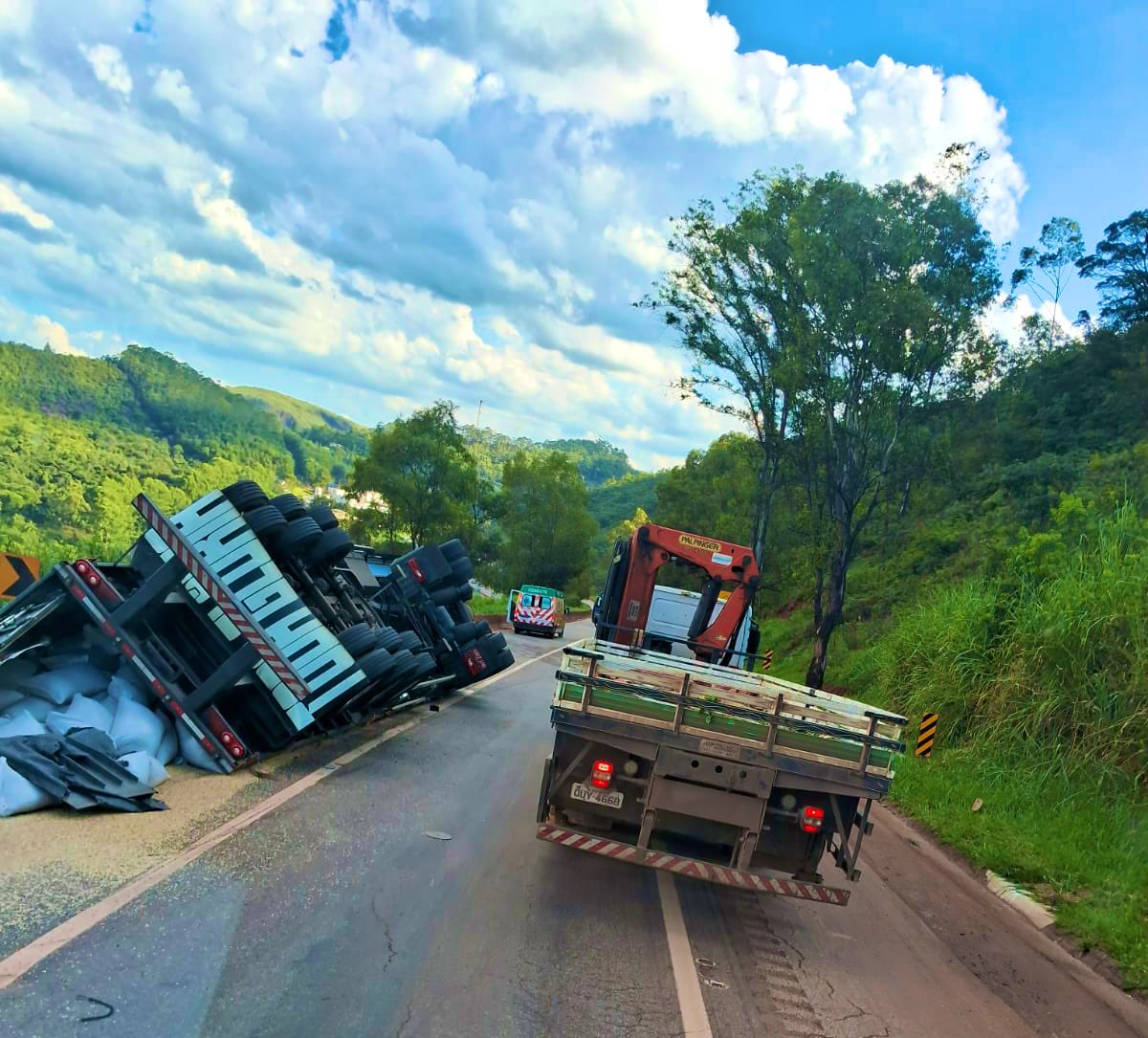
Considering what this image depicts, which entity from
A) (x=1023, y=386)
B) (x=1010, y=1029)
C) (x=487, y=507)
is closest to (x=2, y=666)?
(x=1010, y=1029)

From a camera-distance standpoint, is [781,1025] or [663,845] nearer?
[781,1025]

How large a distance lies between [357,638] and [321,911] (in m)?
4.09

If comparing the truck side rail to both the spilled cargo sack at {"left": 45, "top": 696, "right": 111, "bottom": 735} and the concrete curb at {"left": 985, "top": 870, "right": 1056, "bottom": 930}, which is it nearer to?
the concrete curb at {"left": 985, "top": 870, "right": 1056, "bottom": 930}

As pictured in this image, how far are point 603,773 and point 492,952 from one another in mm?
1427

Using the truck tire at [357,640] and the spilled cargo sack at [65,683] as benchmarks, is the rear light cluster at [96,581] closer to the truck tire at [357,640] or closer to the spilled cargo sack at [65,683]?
the spilled cargo sack at [65,683]

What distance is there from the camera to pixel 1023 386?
123 ft

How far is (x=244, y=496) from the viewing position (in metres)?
8.71

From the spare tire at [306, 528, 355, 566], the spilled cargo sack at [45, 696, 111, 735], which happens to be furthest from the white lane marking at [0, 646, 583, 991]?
the spare tire at [306, 528, 355, 566]

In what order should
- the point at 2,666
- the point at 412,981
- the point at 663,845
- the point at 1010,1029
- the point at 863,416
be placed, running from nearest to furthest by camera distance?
the point at 412,981 → the point at 1010,1029 → the point at 663,845 → the point at 2,666 → the point at 863,416

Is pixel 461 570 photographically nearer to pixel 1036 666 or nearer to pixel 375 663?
pixel 375 663

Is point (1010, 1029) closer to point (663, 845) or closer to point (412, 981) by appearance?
point (663, 845)

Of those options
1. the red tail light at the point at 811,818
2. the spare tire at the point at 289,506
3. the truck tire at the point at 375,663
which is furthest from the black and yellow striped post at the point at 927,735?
the spare tire at the point at 289,506

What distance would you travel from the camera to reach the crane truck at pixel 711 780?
5730mm

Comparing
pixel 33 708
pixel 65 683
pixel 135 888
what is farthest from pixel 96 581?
pixel 135 888
